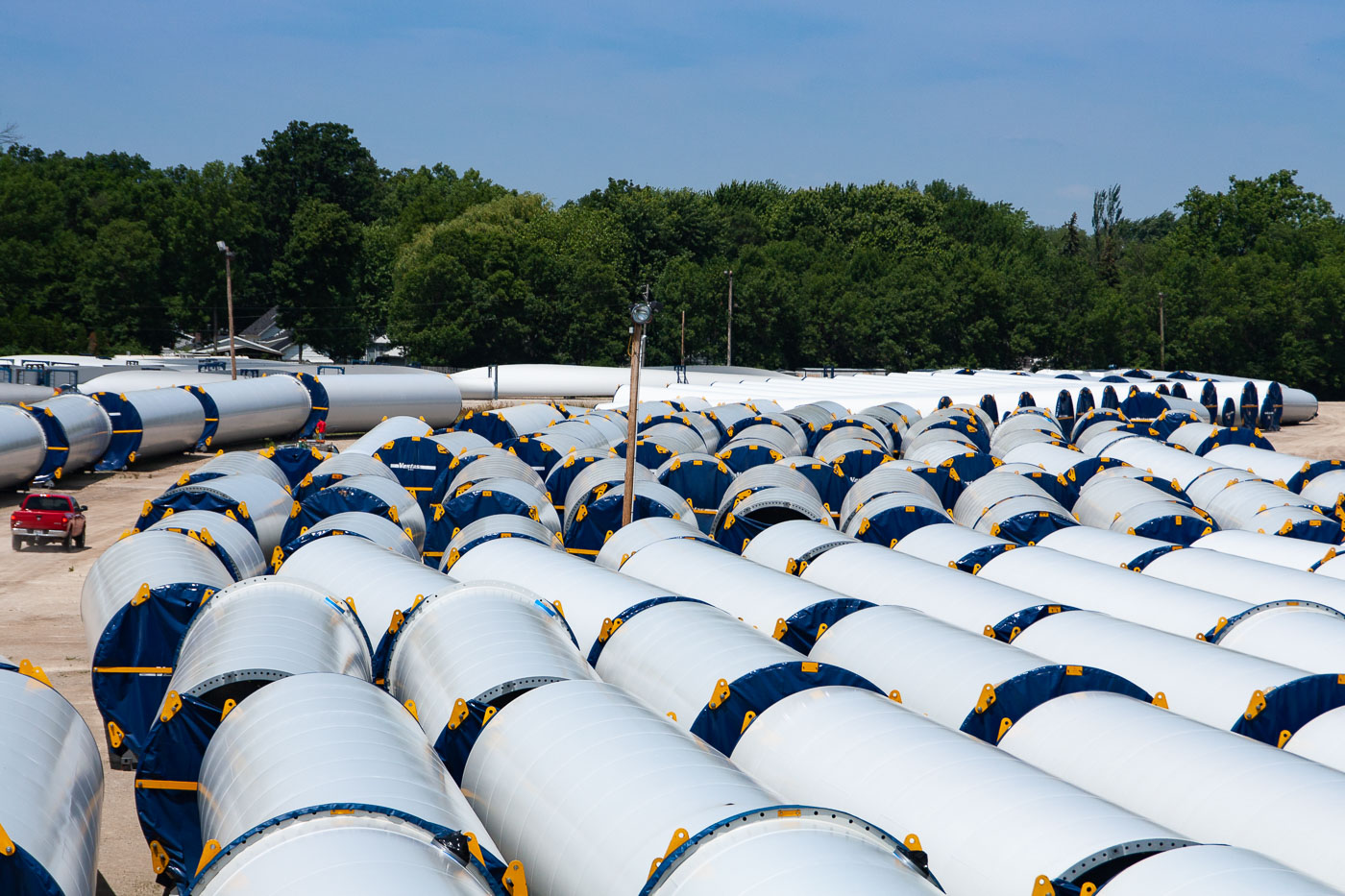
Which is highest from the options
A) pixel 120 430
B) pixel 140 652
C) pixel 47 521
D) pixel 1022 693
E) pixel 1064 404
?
pixel 1064 404

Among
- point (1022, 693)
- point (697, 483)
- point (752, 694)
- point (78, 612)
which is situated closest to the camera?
point (752, 694)

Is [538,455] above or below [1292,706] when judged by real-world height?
above

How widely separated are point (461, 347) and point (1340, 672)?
67.4 metres

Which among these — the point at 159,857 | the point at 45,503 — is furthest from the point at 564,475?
the point at 159,857

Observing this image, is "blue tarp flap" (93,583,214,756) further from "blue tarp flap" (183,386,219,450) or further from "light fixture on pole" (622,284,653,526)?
"blue tarp flap" (183,386,219,450)

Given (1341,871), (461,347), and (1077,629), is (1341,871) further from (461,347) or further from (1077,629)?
(461,347)

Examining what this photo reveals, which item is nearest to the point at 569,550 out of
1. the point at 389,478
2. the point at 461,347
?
the point at 389,478

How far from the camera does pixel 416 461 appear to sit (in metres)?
25.9

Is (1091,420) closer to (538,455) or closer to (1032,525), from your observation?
(1032,525)

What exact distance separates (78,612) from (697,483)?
11874 millimetres

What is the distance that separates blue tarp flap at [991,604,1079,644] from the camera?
13.1 metres

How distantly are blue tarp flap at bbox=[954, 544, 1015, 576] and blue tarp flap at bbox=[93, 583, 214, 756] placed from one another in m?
10.4

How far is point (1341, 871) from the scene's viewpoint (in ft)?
24.6

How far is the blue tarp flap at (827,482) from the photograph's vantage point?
24719mm
